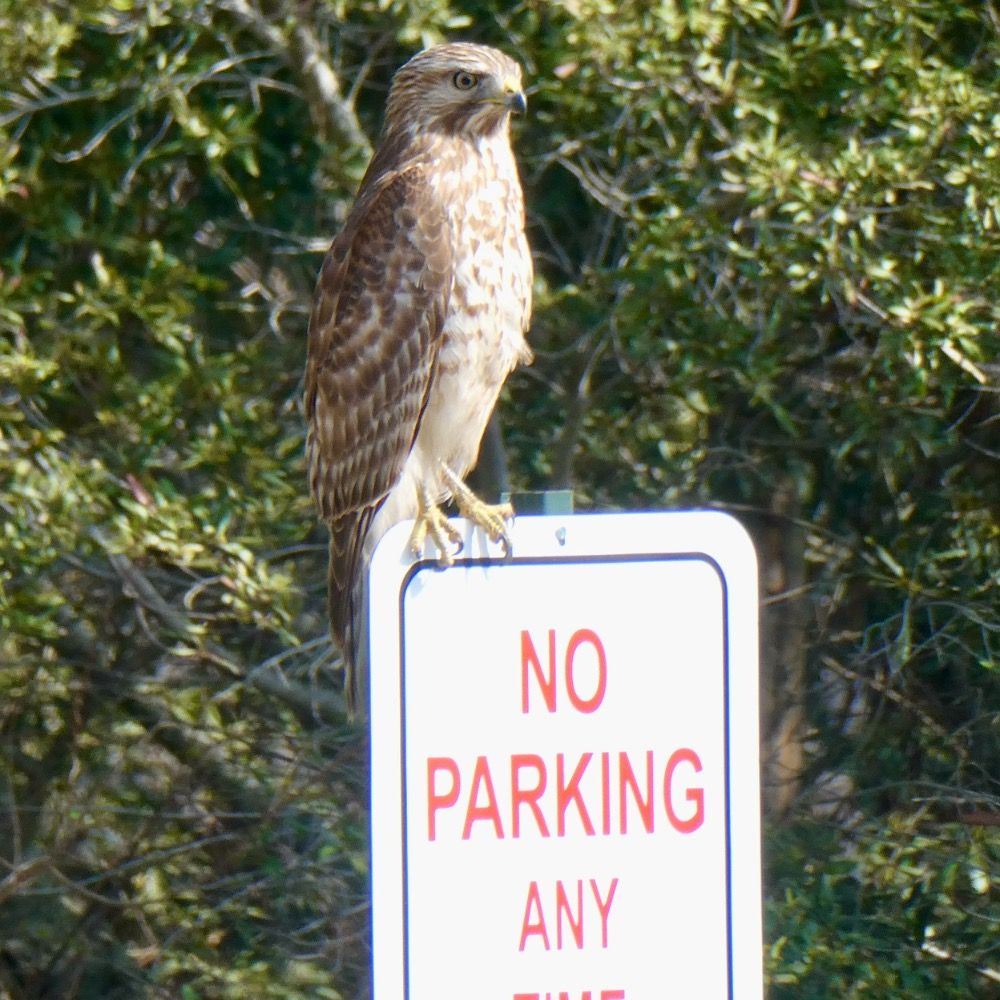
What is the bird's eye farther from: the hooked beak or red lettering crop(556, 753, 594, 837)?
red lettering crop(556, 753, 594, 837)

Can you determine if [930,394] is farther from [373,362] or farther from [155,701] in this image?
[155,701]

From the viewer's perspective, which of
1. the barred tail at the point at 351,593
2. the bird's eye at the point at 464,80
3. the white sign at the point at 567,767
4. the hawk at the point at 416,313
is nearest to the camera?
the white sign at the point at 567,767

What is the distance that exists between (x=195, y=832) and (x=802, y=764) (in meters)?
1.67

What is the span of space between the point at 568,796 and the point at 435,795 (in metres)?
0.13

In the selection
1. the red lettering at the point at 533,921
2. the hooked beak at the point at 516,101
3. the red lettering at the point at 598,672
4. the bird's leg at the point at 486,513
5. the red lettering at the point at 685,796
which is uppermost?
the hooked beak at the point at 516,101

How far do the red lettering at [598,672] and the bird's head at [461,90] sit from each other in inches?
74.1

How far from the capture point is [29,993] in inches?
206

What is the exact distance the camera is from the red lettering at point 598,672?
168cm

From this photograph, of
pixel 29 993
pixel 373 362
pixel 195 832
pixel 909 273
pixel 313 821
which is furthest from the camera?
pixel 29 993

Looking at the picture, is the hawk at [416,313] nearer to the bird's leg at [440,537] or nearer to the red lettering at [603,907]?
the bird's leg at [440,537]

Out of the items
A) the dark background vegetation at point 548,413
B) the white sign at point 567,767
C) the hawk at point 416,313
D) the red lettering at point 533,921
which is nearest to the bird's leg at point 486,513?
the white sign at point 567,767

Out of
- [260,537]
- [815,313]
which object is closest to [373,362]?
[260,537]

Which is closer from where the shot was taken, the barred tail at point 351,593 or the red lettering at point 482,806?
the red lettering at point 482,806

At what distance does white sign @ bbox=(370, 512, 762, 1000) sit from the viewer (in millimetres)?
1632
